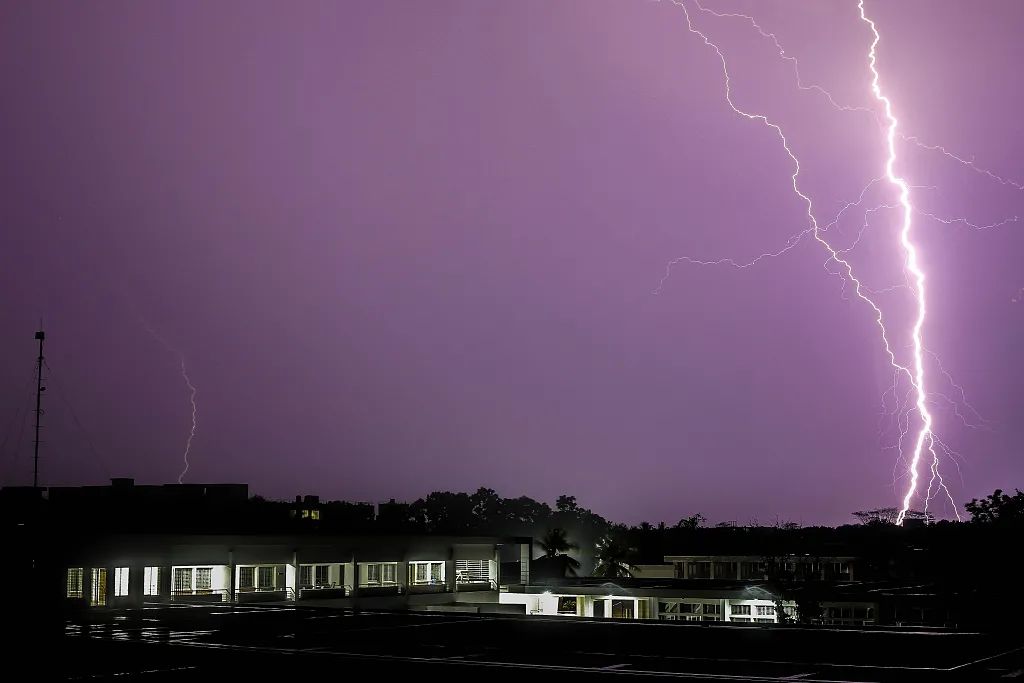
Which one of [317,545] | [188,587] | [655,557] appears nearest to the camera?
[188,587]

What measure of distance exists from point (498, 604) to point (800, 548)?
106 ft

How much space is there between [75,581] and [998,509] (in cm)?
3773

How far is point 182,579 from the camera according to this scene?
3772 centimetres

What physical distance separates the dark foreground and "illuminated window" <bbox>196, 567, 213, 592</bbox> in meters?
16.5

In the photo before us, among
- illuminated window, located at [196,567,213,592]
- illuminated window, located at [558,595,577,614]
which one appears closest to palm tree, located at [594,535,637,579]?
illuminated window, located at [558,595,577,614]

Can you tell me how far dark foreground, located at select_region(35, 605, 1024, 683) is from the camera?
1316 cm

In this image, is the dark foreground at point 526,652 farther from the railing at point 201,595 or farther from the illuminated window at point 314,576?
the illuminated window at point 314,576

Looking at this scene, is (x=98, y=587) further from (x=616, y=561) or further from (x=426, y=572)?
(x=616, y=561)

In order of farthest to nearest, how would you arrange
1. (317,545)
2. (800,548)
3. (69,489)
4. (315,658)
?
(800,548), (69,489), (317,545), (315,658)

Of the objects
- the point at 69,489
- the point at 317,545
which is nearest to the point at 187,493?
the point at 69,489

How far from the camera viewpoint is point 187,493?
62.5m

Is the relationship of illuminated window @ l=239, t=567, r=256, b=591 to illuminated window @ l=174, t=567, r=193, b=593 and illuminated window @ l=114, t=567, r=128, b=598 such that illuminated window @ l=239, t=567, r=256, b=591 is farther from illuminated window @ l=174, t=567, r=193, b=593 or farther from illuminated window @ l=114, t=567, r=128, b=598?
illuminated window @ l=114, t=567, r=128, b=598

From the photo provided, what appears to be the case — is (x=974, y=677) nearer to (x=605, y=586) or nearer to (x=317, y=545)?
(x=317, y=545)

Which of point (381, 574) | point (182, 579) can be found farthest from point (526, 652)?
point (381, 574)
